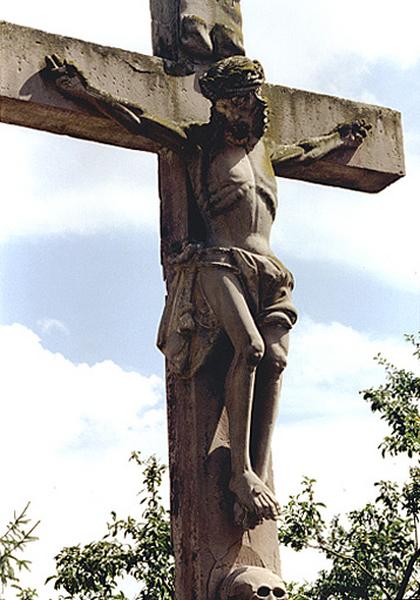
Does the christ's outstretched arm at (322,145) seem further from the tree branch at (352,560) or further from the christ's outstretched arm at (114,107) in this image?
the tree branch at (352,560)

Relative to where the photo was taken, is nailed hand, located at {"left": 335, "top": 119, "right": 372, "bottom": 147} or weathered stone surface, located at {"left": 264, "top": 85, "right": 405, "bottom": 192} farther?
nailed hand, located at {"left": 335, "top": 119, "right": 372, "bottom": 147}

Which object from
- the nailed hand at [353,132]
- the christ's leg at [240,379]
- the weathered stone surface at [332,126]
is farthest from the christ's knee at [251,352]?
the nailed hand at [353,132]

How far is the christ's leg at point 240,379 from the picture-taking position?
18.5ft

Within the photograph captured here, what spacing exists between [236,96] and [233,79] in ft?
0.27

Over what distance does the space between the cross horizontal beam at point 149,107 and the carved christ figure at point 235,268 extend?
3.8 inches

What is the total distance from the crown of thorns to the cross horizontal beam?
1.00 feet

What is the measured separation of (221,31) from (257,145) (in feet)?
2.41

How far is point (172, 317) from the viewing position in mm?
5949

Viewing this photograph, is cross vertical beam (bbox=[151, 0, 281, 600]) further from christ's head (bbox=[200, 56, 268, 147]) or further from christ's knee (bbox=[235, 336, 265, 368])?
christ's head (bbox=[200, 56, 268, 147])

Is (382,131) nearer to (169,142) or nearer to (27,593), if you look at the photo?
(169,142)

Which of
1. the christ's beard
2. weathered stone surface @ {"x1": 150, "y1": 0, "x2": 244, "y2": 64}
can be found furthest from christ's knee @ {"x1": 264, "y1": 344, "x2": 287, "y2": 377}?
weathered stone surface @ {"x1": 150, "y1": 0, "x2": 244, "y2": 64}

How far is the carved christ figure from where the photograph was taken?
5777mm

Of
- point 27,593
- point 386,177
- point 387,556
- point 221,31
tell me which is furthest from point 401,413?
point 221,31

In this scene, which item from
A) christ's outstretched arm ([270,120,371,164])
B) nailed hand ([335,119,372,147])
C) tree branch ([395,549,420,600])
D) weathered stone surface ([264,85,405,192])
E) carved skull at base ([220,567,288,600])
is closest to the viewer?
carved skull at base ([220,567,288,600])
